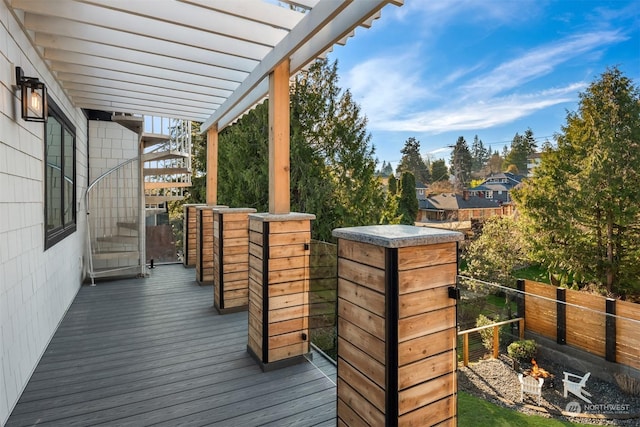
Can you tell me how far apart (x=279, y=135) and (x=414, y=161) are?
39.8 metres

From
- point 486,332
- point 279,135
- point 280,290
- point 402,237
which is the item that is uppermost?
point 279,135

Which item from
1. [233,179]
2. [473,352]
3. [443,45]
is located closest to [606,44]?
[443,45]

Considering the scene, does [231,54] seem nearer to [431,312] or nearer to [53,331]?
[431,312]

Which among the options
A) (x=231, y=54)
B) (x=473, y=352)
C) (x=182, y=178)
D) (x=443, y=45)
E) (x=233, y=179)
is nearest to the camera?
(x=473, y=352)

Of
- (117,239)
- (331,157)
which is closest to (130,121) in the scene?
(117,239)

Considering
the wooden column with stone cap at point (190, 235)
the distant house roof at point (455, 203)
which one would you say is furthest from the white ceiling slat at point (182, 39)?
the distant house roof at point (455, 203)

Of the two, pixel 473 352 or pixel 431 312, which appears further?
pixel 473 352

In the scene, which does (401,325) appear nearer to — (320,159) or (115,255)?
(115,255)

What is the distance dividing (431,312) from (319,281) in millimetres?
1437

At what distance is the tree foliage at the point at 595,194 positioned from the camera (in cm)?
976

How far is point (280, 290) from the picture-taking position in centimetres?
278

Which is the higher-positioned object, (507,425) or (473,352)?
(473,352)

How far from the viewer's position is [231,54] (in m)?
2.92

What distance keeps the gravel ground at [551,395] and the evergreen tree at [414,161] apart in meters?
37.1
